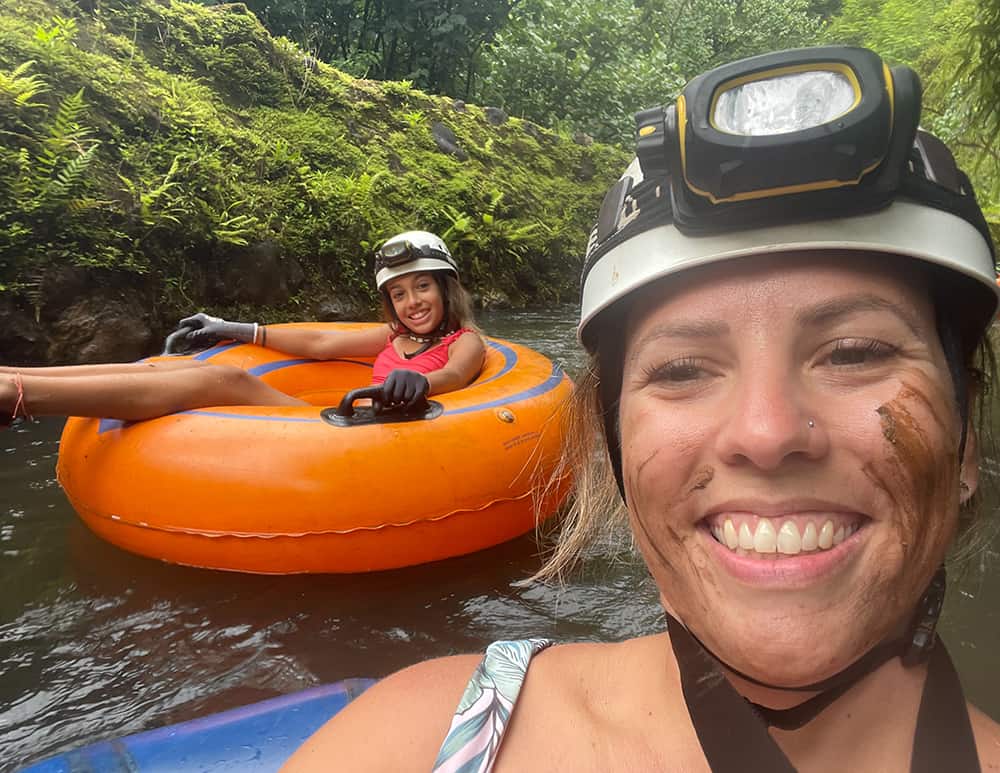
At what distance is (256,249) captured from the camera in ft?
22.8

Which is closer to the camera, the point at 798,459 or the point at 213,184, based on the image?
the point at 798,459

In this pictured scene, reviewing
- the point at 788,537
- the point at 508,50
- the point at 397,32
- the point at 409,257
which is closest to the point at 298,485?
the point at 409,257

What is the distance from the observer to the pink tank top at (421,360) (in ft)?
14.2

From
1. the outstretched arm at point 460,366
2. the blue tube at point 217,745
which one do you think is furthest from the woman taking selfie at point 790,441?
the outstretched arm at point 460,366

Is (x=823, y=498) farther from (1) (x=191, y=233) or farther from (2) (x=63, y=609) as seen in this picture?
(1) (x=191, y=233)

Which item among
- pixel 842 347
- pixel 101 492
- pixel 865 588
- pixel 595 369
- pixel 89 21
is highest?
pixel 89 21

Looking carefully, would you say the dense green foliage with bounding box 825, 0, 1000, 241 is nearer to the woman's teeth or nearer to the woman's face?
the woman's face

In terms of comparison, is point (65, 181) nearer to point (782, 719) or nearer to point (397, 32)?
point (782, 719)

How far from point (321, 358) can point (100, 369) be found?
1820 mm

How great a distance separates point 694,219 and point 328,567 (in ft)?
8.51

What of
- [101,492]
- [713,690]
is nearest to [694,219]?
[713,690]

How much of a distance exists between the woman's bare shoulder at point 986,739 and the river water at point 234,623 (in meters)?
1.84

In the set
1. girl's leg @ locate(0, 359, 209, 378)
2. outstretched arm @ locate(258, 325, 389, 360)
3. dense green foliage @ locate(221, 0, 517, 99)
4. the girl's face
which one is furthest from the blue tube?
dense green foliage @ locate(221, 0, 517, 99)

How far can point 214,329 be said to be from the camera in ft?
14.7
